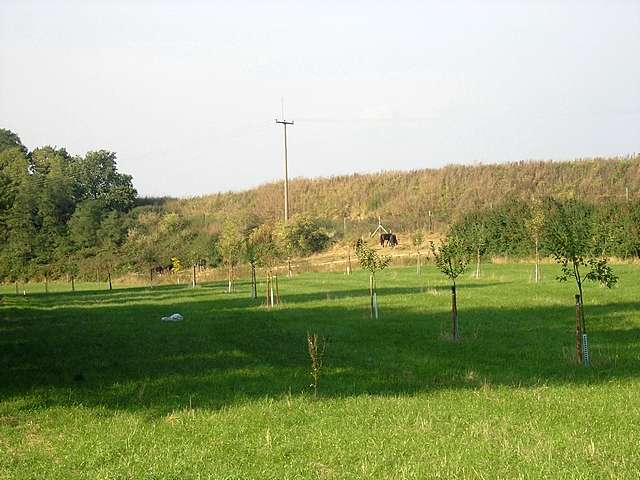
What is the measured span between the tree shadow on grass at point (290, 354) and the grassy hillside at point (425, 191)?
188ft

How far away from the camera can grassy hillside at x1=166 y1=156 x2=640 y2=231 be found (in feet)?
291

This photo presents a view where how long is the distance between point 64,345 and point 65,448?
11561mm

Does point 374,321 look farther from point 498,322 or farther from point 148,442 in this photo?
point 148,442

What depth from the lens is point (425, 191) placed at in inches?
3986

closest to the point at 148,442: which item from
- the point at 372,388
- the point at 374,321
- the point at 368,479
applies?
the point at 368,479

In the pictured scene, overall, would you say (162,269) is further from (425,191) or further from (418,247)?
(425,191)

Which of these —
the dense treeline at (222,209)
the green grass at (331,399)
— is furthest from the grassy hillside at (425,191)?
the green grass at (331,399)

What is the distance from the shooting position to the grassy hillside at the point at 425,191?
291ft

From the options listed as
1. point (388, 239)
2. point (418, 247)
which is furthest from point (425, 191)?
point (418, 247)

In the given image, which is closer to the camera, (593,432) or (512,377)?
(593,432)

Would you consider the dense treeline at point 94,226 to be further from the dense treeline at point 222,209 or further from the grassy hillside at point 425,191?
the grassy hillside at point 425,191

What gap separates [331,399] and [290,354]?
555cm

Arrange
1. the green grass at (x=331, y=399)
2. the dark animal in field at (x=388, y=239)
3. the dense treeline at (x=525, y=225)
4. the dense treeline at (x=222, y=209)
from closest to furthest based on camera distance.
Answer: the green grass at (x=331, y=399) → the dense treeline at (x=525, y=225) → the dense treeline at (x=222, y=209) → the dark animal in field at (x=388, y=239)

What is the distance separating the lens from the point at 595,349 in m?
18.3
